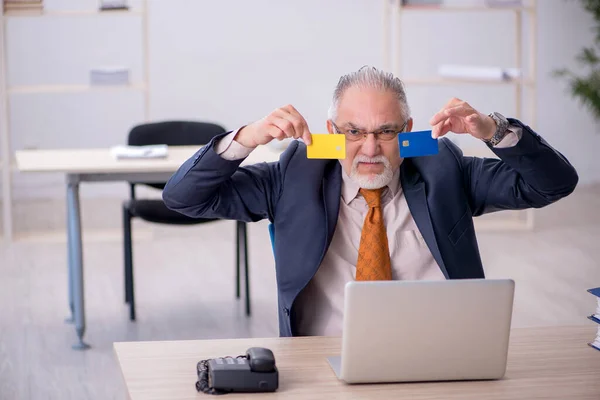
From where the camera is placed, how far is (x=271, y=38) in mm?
6918

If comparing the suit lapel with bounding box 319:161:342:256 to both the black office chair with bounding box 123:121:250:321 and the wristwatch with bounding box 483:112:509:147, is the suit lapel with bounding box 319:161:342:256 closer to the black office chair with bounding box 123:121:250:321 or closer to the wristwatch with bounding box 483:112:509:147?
the wristwatch with bounding box 483:112:509:147

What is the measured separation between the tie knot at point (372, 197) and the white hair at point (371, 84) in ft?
0.66

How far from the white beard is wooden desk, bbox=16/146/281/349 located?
1572 mm

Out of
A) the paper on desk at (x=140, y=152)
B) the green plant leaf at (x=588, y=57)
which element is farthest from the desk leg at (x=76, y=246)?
the green plant leaf at (x=588, y=57)

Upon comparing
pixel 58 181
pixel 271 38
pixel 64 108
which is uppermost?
pixel 271 38

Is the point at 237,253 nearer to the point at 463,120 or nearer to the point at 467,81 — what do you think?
the point at 467,81

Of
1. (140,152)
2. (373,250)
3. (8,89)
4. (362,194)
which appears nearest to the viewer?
(373,250)

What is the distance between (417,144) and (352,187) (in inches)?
11.4

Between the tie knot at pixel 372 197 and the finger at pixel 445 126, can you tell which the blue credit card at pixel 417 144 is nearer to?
the finger at pixel 445 126

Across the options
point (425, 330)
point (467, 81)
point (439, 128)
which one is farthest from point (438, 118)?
point (467, 81)

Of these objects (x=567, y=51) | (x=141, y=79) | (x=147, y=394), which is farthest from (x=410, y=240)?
(x=567, y=51)

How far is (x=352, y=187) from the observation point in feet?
8.07

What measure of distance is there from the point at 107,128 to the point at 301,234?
15.3 ft

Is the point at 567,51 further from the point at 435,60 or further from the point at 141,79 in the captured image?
the point at 141,79
